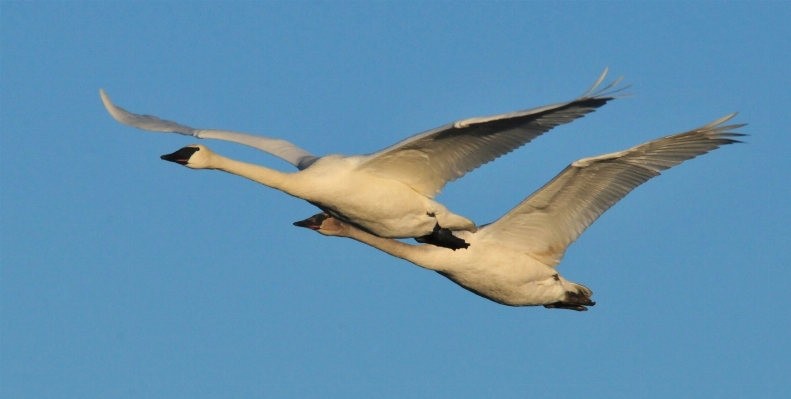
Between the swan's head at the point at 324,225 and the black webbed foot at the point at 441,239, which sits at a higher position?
the swan's head at the point at 324,225

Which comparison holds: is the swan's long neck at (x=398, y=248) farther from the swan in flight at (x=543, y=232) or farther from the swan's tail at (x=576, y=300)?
the swan's tail at (x=576, y=300)

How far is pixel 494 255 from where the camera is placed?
18984 mm

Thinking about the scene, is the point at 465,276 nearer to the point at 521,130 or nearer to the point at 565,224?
the point at 565,224

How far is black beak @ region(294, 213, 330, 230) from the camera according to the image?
62.5ft

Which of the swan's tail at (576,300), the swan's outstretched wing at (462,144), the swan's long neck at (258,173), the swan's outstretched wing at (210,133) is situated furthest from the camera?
the swan's tail at (576,300)

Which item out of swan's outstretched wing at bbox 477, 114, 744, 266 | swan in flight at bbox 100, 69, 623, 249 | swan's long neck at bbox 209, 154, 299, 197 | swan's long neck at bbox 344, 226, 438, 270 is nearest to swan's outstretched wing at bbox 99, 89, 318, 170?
swan in flight at bbox 100, 69, 623, 249

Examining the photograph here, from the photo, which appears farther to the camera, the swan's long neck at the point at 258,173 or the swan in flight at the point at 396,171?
the swan's long neck at the point at 258,173

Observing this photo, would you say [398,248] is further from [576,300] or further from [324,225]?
[576,300]

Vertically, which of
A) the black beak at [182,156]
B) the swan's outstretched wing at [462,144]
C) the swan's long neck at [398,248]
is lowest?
the black beak at [182,156]

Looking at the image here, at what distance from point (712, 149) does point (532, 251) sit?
2.94 meters

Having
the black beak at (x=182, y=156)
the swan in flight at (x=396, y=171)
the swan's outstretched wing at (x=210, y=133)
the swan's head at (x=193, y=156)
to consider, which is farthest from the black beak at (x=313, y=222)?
the black beak at (x=182, y=156)

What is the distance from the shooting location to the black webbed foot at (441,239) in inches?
702

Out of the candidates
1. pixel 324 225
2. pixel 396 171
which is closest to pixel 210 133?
pixel 324 225

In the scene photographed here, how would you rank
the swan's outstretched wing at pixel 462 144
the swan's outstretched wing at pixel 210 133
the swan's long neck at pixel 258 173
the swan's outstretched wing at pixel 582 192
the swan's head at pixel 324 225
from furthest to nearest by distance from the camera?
the swan's head at pixel 324 225 → the swan's outstretched wing at pixel 210 133 → the swan's outstretched wing at pixel 582 192 → the swan's long neck at pixel 258 173 → the swan's outstretched wing at pixel 462 144
